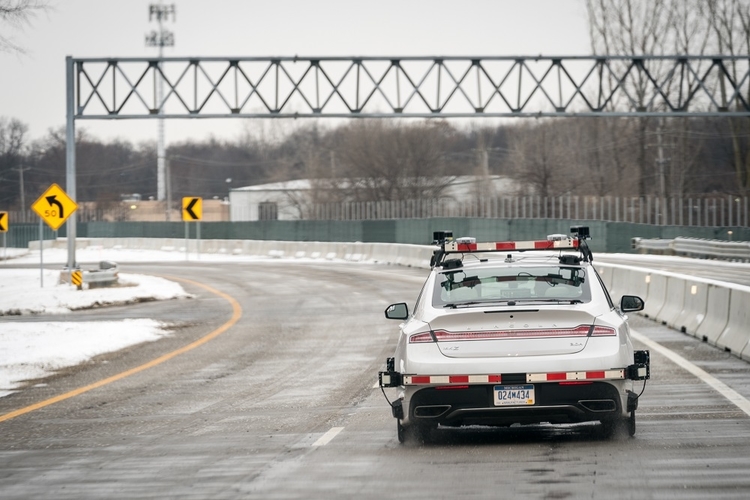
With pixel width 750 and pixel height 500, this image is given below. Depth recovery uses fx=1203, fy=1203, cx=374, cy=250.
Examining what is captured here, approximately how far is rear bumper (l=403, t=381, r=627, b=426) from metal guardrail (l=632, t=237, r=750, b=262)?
3667 cm

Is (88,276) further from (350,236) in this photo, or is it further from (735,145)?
(735,145)

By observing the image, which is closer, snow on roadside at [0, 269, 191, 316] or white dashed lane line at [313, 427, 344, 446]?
white dashed lane line at [313, 427, 344, 446]

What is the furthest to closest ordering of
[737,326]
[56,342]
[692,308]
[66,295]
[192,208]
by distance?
[192,208], [66,295], [56,342], [692,308], [737,326]

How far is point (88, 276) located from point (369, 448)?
1030 inches

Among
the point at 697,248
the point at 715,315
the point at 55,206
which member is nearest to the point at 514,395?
the point at 715,315

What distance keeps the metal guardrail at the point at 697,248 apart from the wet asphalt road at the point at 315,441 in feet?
91.1

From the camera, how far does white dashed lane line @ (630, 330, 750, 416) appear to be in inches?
447

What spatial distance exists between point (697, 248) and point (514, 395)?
40.5 meters

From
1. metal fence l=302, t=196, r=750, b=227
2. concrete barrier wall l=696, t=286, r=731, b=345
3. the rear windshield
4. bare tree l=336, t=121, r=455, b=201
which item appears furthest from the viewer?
bare tree l=336, t=121, r=455, b=201

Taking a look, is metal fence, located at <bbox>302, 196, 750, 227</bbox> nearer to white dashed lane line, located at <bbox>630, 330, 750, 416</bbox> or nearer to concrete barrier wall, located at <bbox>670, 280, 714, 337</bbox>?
concrete barrier wall, located at <bbox>670, 280, 714, 337</bbox>

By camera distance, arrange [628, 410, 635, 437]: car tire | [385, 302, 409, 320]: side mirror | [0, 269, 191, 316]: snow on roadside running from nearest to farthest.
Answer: [628, 410, 635, 437]: car tire, [385, 302, 409, 320]: side mirror, [0, 269, 191, 316]: snow on roadside

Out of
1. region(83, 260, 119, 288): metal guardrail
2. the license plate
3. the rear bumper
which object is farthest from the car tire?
region(83, 260, 119, 288): metal guardrail

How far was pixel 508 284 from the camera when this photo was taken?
31.2 ft

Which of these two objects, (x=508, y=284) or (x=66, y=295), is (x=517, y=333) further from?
(x=66, y=295)
